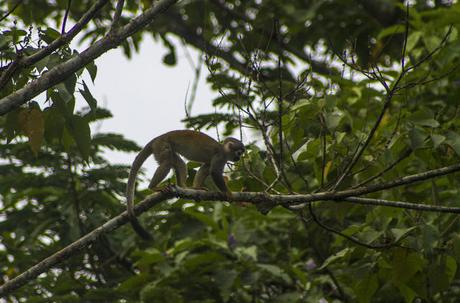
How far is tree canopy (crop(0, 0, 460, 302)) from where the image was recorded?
412 centimetres

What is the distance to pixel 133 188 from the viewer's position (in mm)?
5422

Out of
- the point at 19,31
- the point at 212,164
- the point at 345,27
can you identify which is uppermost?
the point at 345,27

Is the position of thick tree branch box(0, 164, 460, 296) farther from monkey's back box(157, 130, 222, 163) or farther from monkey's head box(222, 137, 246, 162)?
monkey's back box(157, 130, 222, 163)

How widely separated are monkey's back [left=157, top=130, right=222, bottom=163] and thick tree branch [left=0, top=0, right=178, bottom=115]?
89.7 inches

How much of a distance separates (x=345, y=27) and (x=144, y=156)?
4.58 m

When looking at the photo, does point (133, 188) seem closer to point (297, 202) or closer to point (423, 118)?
point (297, 202)

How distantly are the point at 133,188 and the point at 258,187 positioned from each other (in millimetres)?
1011

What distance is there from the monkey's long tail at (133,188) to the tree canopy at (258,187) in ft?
0.77

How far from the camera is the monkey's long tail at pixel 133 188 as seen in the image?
4776 mm

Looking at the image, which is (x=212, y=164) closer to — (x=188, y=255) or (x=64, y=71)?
(x=188, y=255)

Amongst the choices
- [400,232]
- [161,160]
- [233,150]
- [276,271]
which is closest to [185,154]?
[161,160]

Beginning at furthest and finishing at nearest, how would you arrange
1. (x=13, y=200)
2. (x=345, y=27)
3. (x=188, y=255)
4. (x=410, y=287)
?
1. (x=345, y=27)
2. (x=13, y=200)
3. (x=188, y=255)
4. (x=410, y=287)

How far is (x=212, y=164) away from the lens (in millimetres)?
5867

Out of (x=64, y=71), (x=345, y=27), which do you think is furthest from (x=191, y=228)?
(x=345, y=27)
